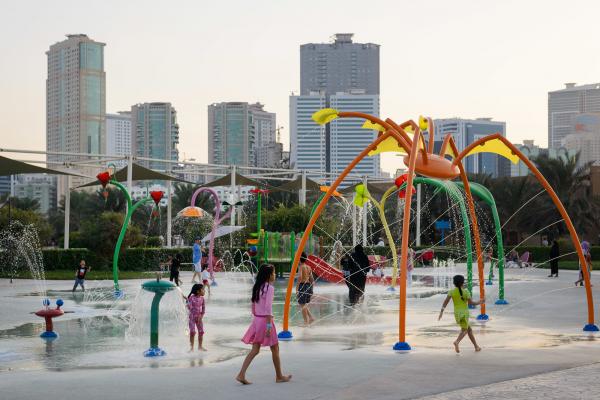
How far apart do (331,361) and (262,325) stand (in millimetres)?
1809

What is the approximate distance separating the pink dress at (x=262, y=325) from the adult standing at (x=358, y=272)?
10.3 meters

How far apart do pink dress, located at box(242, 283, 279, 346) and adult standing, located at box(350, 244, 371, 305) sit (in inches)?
406

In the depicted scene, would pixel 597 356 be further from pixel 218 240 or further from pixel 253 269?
pixel 218 240

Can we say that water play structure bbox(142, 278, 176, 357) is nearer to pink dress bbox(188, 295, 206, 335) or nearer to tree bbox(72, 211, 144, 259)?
pink dress bbox(188, 295, 206, 335)

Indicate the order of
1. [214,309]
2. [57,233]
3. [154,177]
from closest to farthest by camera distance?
[214,309]
[154,177]
[57,233]

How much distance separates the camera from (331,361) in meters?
11.7

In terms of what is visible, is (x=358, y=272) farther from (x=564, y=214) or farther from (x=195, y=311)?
(x=195, y=311)

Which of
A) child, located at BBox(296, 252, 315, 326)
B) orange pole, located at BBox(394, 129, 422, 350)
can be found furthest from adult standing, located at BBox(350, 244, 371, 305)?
orange pole, located at BBox(394, 129, 422, 350)

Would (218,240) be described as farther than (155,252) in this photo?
Yes

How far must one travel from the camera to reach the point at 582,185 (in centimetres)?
5581

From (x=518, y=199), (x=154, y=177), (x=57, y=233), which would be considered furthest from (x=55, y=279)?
(x=57, y=233)

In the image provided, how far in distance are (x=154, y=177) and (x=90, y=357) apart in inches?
1178

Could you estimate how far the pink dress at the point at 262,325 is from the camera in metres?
10.2

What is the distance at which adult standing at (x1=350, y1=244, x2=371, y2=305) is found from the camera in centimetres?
2061
